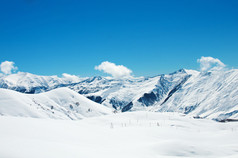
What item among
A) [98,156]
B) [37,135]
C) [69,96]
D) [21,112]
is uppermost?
[69,96]

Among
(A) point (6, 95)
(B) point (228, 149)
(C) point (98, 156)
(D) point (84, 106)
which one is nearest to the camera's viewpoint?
(C) point (98, 156)

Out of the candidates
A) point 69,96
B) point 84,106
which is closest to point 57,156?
point 84,106

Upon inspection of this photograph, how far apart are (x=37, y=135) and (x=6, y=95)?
114439mm

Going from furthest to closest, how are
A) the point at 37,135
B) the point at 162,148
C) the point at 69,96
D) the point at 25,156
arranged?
1. the point at 69,96
2. the point at 162,148
3. the point at 37,135
4. the point at 25,156

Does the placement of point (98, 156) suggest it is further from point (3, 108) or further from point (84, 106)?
point (84, 106)

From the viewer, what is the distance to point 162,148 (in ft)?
33.1

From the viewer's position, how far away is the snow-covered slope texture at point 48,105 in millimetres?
93287

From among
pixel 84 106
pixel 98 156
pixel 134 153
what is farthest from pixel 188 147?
pixel 84 106

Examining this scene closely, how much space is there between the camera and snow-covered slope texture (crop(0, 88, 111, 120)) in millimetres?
93287

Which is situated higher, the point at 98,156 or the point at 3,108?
the point at 3,108

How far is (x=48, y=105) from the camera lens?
134000 millimetres

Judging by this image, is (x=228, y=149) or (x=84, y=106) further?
(x=84, y=106)

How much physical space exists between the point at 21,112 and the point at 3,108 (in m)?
9.22

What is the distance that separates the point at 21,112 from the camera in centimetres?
9012
